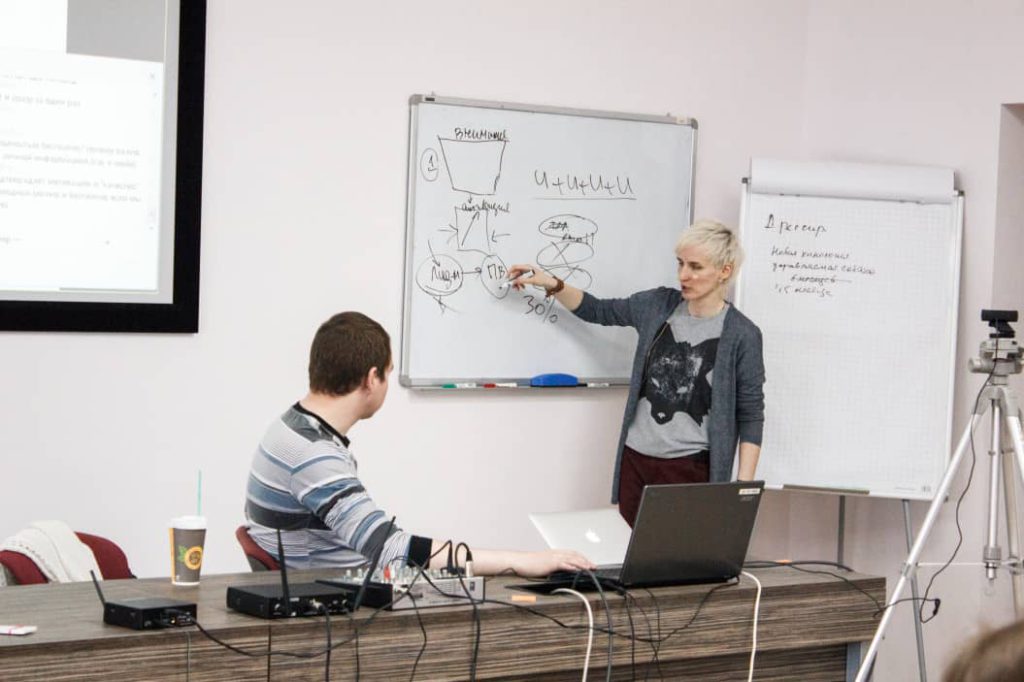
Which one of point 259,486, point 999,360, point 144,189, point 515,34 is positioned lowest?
point 259,486

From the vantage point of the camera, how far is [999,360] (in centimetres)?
357

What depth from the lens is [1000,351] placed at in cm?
356

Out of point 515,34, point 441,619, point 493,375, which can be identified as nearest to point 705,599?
point 441,619

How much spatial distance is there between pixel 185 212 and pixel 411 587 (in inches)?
72.2

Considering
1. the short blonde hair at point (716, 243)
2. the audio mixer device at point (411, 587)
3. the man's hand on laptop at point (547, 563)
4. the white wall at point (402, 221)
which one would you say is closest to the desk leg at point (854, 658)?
the man's hand on laptop at point (547, 563)

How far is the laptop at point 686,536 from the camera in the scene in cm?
238

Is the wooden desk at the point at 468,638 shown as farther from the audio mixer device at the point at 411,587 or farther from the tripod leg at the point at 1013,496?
the tripod leg at the point at 1013,496

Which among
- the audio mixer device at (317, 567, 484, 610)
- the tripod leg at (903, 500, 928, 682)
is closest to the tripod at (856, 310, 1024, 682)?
the tripod leg at (903, 500, 928, 682)

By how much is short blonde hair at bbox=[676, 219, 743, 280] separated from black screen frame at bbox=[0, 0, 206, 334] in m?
1.44

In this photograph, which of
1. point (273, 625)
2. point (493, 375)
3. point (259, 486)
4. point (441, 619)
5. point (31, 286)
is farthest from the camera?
point (493, 375)

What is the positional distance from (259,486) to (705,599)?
903mm

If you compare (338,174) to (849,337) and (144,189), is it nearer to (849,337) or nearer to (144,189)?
(144,189)

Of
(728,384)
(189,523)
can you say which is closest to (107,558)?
(189,523)

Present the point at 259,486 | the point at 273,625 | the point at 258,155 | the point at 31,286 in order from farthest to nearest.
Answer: the point at 258,155, the point at 31,286, the point at 259,486, the point at 273,625
